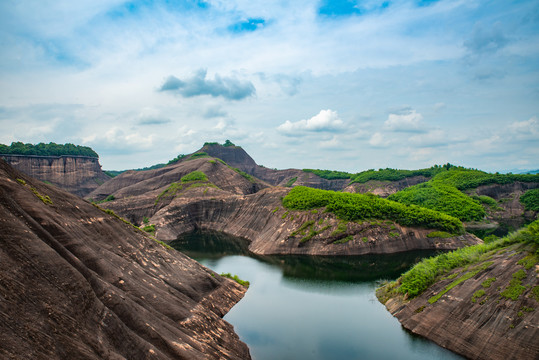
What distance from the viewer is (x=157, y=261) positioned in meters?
38.0

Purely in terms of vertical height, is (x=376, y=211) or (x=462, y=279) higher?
(x=376, y=211)

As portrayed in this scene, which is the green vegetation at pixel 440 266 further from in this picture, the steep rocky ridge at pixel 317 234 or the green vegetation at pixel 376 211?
the green vegetation at pixel 376 211

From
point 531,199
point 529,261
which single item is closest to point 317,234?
point 529,261

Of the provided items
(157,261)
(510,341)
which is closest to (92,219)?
(157,261)

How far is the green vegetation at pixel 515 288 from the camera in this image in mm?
28516

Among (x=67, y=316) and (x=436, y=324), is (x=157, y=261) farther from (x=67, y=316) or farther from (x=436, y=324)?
(x=436, y=324)

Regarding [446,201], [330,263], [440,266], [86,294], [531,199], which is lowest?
[330,263]

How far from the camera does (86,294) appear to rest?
65.8 feet

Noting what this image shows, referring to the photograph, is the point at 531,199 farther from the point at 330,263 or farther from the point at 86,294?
the point at 86,294

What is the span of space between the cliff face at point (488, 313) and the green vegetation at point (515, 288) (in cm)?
7

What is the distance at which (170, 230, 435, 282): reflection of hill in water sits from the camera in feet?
177

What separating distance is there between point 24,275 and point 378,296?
3814 centimetres

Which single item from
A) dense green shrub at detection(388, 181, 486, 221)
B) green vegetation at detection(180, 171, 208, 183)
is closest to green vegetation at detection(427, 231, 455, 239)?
dense green shrub at detection(388, 181, 486, 221)

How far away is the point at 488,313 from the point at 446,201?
80.6 meters
